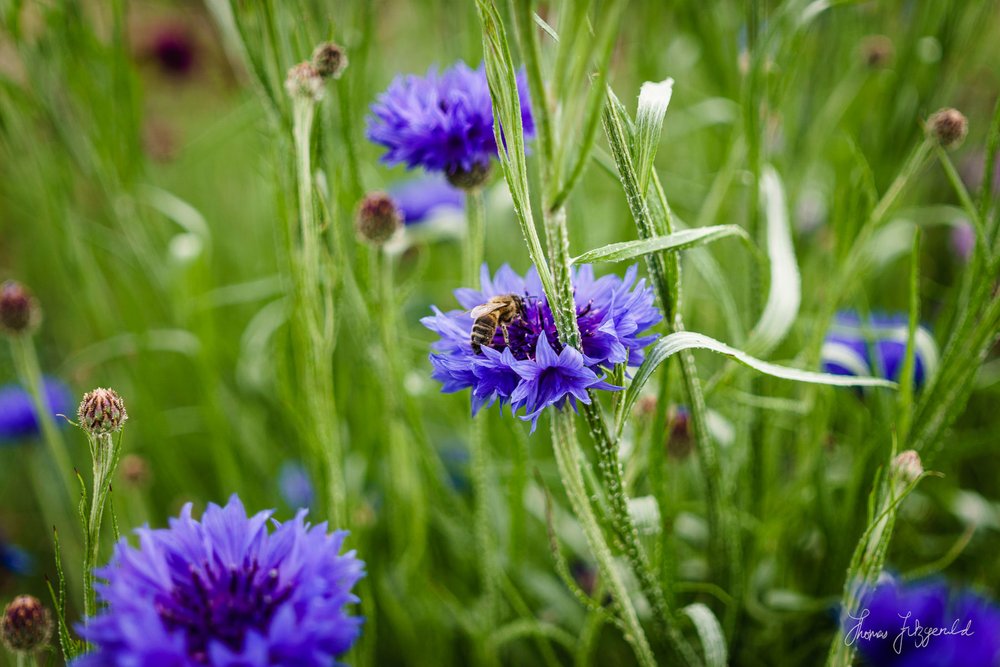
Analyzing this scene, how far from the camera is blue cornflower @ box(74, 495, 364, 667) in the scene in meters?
0.38

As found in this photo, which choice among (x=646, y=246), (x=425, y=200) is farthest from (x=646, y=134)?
(x=425, y=200)

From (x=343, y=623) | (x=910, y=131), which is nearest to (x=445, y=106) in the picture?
(x=343, y=623)

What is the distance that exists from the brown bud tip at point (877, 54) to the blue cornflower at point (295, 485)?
0.98m

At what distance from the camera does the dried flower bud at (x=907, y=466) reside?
0.54 m

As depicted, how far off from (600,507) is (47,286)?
5.42ft

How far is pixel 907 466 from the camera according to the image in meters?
0.54

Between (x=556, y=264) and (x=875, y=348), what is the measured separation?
1.94ft

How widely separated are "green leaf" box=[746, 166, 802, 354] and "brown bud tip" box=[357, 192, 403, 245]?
1.15 ft

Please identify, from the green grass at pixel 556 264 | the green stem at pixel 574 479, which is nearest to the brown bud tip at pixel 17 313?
the green grass at pixel 556 264

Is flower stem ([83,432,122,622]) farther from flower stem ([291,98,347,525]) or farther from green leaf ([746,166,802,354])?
green leaf ([746,166,802,354])

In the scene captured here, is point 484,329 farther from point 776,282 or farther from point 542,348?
point 776,282

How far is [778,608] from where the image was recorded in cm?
83

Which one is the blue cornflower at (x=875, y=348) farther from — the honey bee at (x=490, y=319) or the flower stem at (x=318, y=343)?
the flower stem at (x=318, y=343)

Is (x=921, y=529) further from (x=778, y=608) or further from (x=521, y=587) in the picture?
(x=521, y=587)
